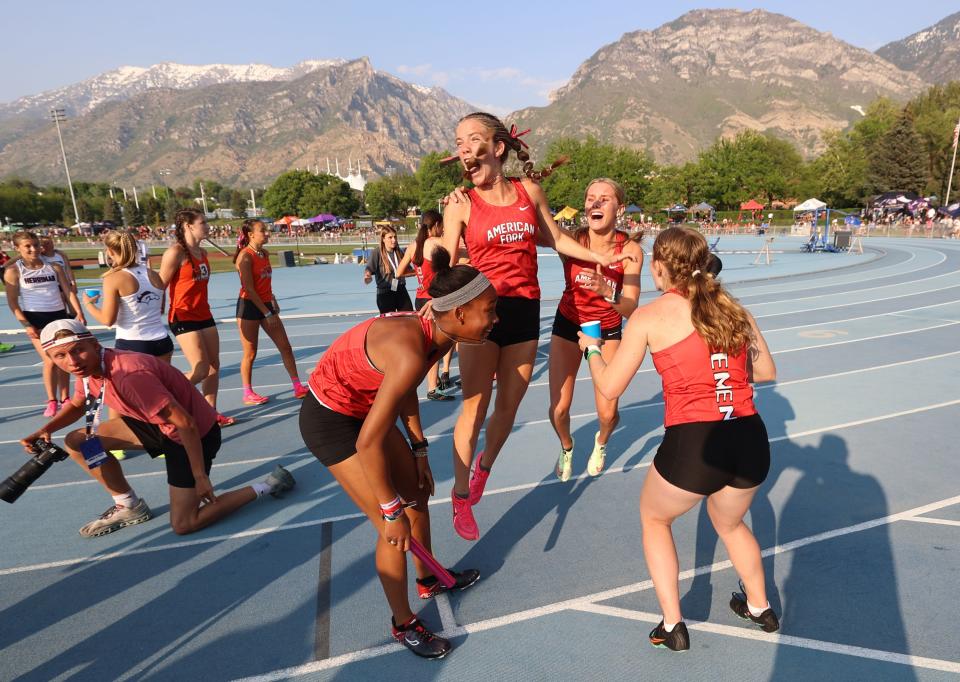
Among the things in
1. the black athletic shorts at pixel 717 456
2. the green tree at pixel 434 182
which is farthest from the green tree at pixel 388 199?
the black athletic shorts at pixel 717 456

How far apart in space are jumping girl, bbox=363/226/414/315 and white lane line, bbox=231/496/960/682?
4.80 m

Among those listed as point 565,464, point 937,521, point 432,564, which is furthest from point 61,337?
point 937,521

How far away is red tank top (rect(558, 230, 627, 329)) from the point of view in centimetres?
376

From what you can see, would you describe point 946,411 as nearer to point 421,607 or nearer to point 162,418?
point 421,607

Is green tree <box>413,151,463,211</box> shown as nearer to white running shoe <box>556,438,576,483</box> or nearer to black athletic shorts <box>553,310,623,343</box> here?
black athletic shorts <box>553,310,623,343</box>

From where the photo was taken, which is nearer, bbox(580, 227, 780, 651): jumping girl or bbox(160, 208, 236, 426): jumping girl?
bbox(580, 227, 780, 651): jumping girl

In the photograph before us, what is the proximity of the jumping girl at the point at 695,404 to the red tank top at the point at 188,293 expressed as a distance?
4.75 m

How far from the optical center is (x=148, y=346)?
5023mm

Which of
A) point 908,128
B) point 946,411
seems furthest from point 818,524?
point 908,128

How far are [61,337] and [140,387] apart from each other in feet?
1.62

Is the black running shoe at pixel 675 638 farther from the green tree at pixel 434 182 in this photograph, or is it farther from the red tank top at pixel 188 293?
the green tree at pixel 434 182

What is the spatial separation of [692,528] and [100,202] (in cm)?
14846

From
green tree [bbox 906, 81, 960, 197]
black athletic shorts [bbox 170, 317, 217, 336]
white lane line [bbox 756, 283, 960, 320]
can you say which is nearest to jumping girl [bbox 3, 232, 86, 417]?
black athletic shorts [bbox 170, 317, 217, 336]

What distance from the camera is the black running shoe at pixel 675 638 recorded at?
2461mm
